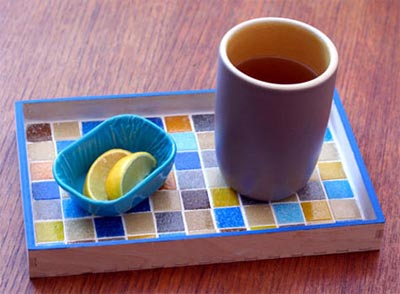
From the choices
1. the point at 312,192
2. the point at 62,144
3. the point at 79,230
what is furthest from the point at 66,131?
the point at 312,192

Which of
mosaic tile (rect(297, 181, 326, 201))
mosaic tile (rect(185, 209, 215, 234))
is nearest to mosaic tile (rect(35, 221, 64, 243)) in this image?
mosaic tile (rect(185, 209, 215, 234))

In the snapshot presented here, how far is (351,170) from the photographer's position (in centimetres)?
81

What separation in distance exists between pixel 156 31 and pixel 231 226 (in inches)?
11.8

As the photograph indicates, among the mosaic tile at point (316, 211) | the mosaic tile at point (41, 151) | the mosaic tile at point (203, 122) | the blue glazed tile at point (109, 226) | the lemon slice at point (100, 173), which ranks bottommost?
the blue glazed tile at point (109, 226)

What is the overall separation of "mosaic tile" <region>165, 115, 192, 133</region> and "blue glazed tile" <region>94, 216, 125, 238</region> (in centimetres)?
12

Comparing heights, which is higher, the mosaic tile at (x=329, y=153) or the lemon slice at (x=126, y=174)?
the lemon slice at (x=126, y=174)

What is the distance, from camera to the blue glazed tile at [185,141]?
0.83m

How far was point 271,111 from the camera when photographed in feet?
2.32

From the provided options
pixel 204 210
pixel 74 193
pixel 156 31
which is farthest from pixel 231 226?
pixel 156 31

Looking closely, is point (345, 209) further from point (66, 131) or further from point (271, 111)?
point (66, 131)

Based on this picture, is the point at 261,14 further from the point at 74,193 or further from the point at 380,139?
the point at 74,193

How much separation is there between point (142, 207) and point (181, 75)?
8.0 inches

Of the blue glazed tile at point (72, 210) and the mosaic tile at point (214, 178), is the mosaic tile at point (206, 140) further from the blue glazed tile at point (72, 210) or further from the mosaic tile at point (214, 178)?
the blue glazed tile at point (72, 210)

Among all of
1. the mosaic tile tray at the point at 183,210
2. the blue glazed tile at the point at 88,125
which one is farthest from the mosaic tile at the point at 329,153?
the blue glazed tile at the point at 88,125
